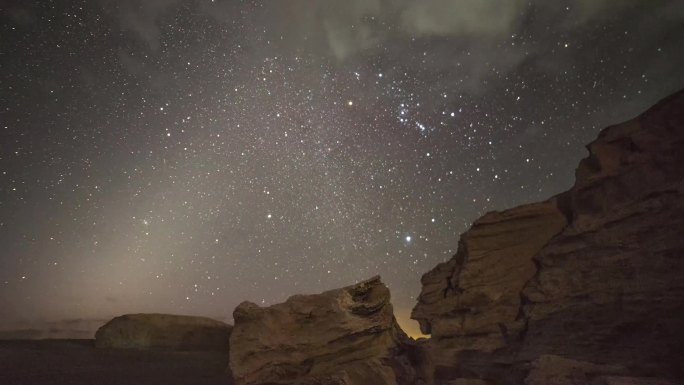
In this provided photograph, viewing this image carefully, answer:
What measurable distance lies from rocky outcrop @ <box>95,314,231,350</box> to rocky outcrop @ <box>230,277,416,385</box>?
15819 millimetres

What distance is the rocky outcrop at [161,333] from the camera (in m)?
27.8

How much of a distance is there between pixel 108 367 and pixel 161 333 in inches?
424

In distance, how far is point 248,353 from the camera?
14320mm

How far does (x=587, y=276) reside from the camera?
1838 cm

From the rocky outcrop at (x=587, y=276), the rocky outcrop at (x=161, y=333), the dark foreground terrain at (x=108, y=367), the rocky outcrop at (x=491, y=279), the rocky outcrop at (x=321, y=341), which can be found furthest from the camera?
the rocky outcrop at (x=161, y=333)

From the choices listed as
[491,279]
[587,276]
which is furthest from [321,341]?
[587,276]

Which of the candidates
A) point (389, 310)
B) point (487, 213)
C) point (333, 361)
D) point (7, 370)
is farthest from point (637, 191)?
point (7, 370)

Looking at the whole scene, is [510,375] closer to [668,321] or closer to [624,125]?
[668,321]

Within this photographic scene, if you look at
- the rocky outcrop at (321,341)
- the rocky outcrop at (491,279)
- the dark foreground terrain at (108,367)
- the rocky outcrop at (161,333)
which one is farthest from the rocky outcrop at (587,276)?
the rocky outcrop at (161,333)

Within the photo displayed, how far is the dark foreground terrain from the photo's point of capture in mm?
15188

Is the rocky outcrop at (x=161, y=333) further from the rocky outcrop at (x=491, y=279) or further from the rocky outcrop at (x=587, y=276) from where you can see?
the rocky outcrop at (x=587, y=276)

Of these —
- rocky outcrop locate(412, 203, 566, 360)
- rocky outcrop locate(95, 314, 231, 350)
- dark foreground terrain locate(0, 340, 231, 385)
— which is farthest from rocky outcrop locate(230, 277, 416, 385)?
rocky outcrop locate(95, 314, 231, 350)

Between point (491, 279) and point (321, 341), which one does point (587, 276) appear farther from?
point (321, 341)

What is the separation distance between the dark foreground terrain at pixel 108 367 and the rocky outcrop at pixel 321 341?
411 cm
